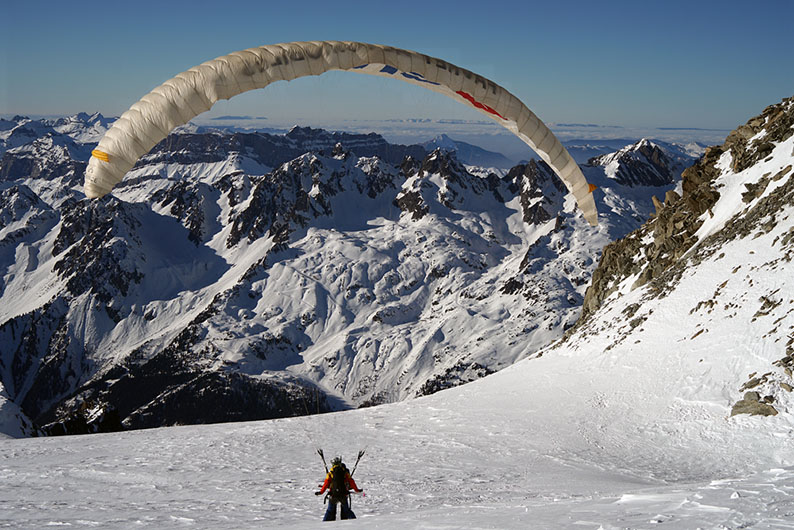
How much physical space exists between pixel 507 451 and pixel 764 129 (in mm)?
36404

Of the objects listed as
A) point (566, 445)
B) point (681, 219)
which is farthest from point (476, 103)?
point (681, 219)

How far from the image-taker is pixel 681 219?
42.9 meters

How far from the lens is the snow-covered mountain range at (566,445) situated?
1171 centimetres

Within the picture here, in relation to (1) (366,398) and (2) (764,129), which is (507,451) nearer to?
(2) (764,129)

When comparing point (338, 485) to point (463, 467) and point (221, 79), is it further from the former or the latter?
point (221, 79)

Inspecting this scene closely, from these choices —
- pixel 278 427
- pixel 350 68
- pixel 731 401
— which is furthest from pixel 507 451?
pixel 350 68

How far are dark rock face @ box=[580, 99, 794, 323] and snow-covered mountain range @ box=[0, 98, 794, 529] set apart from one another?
459 centimetres

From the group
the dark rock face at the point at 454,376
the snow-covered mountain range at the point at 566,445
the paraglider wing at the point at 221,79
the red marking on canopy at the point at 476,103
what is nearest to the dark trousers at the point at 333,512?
the snow-covered mountain range at the point at 566,445

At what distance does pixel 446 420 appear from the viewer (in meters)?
25.3

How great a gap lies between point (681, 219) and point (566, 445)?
2895 cm

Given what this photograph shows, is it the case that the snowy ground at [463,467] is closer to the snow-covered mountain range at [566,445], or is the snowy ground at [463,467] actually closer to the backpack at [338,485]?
the snow-covered mountain range at [566,445]

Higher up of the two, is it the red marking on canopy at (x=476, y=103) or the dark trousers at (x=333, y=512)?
the red marking on canopy at (x=476, y=103)

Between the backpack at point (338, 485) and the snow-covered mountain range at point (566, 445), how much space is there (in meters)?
0.81

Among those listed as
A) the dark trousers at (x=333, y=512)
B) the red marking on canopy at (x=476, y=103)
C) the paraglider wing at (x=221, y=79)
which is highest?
the red marking on canopy at (x=476, y=103)
